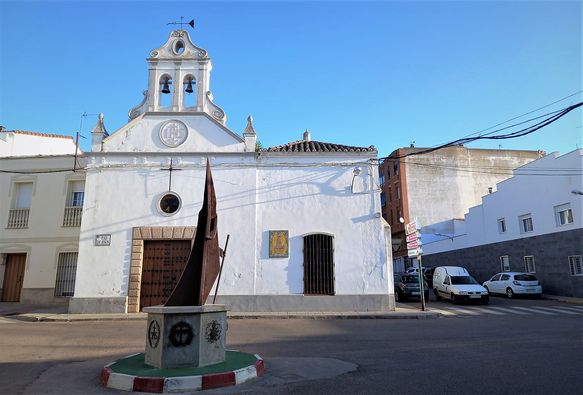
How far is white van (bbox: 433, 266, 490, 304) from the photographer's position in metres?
19.7

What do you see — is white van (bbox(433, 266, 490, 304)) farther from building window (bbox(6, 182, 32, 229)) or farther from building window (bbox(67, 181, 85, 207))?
building window (bbox(6, 182, 32, 229))

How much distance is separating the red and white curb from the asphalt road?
0.18 metres

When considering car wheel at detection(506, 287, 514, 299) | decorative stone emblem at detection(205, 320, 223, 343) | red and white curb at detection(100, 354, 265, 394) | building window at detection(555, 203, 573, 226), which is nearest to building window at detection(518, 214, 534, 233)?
building window at detection(555, 203, 573, 226)

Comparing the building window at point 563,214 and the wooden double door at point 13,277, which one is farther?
the building window at point 563,214

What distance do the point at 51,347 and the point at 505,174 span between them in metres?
45.3

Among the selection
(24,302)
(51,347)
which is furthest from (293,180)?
(24,302)

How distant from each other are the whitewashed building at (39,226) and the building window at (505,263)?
2577 cm

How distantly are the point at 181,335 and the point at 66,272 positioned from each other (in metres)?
15.4

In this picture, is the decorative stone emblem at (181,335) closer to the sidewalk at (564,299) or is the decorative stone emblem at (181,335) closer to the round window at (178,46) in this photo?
the round window at (178,46)

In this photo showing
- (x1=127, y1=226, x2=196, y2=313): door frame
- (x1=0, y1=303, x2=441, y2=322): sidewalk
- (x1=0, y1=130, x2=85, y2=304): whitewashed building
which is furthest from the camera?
(x1=0, y1=130, x2=85, y2=304): whitewashed building

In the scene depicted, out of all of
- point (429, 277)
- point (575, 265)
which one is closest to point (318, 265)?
point (429, 277)

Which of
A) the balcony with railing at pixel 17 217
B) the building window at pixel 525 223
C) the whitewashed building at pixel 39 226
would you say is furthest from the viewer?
the building window at pixel 525 223

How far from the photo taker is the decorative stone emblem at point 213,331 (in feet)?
22.3

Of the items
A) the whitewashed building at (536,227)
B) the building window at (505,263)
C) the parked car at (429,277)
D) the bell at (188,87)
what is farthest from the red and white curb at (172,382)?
the building window at (505,263)
